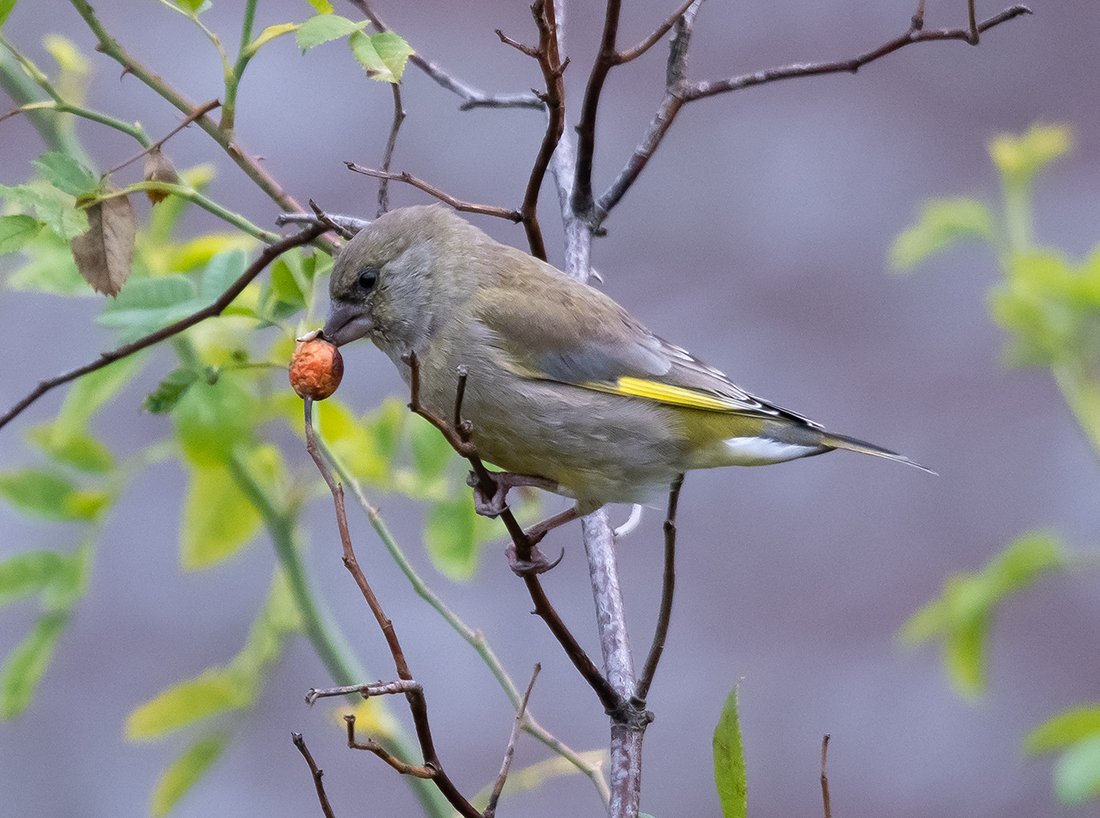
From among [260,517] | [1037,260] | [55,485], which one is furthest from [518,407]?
[1037,260]

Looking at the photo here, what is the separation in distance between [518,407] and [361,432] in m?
0.28

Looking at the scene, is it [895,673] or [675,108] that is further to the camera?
[895,673]

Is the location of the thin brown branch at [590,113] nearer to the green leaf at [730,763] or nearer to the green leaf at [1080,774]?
the green leaf at [730,763]

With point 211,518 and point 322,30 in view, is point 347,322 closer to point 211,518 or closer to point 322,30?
point 211,518

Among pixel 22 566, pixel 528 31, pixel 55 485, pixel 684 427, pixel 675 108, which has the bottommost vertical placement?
pixel 22 566

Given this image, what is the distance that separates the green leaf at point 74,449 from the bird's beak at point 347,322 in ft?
1.43

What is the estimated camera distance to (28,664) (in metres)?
1.83

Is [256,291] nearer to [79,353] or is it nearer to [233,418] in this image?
[233,418]

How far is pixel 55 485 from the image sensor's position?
190cm

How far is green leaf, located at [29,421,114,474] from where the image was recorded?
6.10 ft

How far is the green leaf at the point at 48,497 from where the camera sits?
1.87m

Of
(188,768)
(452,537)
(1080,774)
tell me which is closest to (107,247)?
(452,537)

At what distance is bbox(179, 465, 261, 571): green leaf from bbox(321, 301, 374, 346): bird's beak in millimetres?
316

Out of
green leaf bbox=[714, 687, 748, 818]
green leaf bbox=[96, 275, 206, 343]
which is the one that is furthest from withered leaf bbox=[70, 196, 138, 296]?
green leaf bbox=[714, 687, 748, 818]
